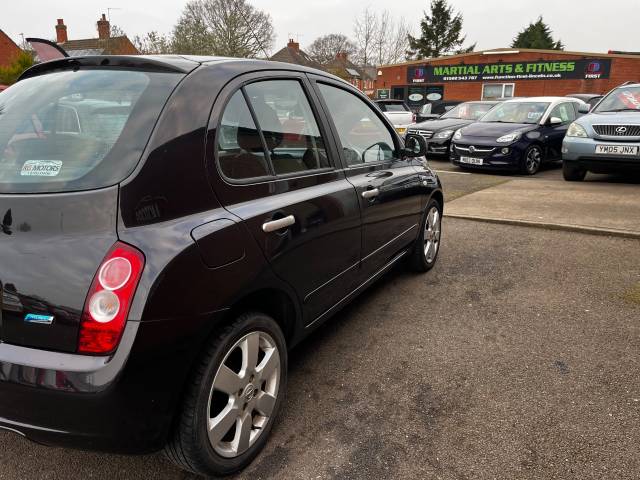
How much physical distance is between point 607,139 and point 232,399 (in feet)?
25.2

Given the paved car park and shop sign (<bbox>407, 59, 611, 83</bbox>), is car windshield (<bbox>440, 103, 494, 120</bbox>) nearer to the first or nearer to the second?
the paved car park

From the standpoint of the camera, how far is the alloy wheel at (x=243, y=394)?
1853mm

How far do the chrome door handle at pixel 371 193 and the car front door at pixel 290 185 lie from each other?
11 centimetres

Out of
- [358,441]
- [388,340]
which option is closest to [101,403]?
[358,441]

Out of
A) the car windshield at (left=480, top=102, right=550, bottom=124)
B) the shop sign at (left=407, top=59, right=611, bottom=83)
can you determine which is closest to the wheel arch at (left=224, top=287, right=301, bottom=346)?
the car windshield at (left=480, top=102, right=550, bottom=124)

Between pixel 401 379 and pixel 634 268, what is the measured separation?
2.80 metres

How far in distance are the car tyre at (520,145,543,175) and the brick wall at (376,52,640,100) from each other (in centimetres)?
2359

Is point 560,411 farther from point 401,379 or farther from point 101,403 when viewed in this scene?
point 101,403

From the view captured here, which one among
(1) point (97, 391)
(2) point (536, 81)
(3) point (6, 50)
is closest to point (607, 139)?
(1) point (97, 391)

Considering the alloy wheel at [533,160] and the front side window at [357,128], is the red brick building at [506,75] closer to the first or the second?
the alloy wheel at [533,160]

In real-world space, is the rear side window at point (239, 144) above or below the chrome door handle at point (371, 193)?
above

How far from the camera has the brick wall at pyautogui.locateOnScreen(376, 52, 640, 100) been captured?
28219 millimetres

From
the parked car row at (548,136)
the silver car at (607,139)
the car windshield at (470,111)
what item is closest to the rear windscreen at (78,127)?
the parked car row at (548,136)

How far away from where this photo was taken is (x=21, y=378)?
1521 mm
